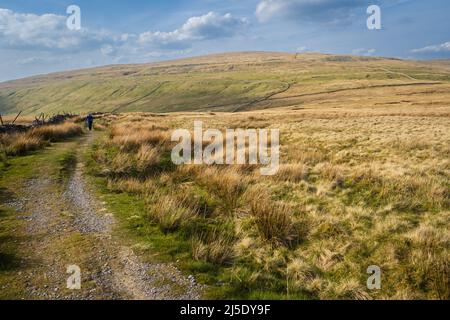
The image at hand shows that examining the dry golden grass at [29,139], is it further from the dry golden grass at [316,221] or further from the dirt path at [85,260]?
the dirt path at [85,260]

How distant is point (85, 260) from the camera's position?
659cm

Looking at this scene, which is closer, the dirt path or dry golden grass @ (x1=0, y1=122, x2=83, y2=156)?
the dirt path

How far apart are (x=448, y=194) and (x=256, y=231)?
7202 mm

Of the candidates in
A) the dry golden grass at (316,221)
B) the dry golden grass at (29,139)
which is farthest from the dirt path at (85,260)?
the dry golden grass at (29,139)

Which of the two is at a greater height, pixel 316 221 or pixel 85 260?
pixel 85 260

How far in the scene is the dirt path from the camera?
5.70 m

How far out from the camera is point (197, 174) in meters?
13.6

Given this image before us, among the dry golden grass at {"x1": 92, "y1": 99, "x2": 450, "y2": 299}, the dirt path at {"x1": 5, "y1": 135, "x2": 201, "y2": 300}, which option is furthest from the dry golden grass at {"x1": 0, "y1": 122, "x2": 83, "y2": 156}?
the dirt path at {"x1": 5, "y1": 135, "x2": 201, "y2": 300}

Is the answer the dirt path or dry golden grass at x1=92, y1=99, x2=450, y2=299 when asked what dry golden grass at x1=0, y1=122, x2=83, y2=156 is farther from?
the dirt path

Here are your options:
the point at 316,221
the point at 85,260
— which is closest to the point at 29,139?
the point at 85,260

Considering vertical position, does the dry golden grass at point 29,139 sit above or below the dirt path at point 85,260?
above

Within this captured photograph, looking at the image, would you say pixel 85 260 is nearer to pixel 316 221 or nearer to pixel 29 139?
pixel 316 221

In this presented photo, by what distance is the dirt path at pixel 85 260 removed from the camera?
5.70 m
